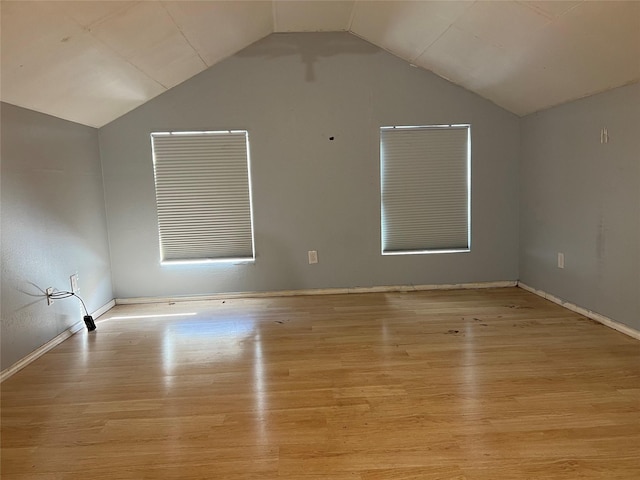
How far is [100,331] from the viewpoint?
11.1 feet

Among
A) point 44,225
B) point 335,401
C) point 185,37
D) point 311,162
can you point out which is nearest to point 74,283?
point 44,225

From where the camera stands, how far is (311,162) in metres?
4.11

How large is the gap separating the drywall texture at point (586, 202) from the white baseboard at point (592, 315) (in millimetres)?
36

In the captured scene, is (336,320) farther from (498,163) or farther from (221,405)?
(498,163)

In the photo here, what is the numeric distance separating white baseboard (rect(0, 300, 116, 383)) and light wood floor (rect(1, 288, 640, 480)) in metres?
0.07

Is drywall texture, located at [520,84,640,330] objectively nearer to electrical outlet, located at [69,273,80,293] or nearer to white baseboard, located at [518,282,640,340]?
white baseboard, located at [518,282,640,340]

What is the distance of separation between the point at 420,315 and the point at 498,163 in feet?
6.19

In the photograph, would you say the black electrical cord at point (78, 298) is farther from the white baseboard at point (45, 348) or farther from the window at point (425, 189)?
the window at point (425, 189)

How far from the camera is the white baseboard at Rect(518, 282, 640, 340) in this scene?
2867mm

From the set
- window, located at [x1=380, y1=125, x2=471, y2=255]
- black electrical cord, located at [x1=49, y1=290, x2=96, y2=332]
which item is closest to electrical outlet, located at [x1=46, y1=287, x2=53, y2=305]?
black electrical cord, located at [x1=49, y1=290, x2=96, y2=332]

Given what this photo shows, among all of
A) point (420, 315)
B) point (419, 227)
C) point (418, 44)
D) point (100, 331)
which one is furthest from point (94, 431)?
point (418, 44)

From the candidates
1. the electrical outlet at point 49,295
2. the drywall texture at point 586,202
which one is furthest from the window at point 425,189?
the electrical outlet at point 49,295

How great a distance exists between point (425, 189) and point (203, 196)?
7.55ft

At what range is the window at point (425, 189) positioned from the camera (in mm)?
4172
